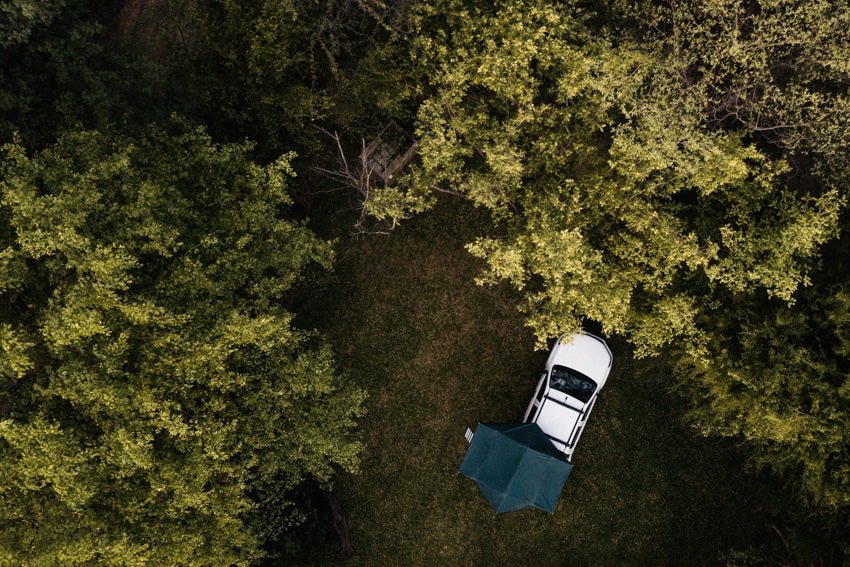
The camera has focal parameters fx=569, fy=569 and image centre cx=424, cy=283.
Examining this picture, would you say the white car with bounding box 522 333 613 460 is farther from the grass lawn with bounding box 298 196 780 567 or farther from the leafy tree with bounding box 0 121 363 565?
the leafy tree with bounding box 0 121 363 565

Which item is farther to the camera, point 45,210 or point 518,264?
point 518,264

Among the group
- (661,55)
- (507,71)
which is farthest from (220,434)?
(661,55)

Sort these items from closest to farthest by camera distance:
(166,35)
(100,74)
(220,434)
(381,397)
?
(220,434) < (100,74) < (166,35) < (381,397)

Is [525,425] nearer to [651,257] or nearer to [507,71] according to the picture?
[651,257]

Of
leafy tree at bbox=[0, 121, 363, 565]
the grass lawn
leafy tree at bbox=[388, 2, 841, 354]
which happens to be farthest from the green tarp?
leafy tree at bbox=[0, 121, 363, 565]

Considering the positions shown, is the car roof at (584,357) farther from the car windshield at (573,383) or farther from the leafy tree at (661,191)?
the leafy tree at (661,191)

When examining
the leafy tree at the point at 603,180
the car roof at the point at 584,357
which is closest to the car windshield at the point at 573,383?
the car roof at the point at 584,357
